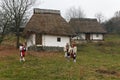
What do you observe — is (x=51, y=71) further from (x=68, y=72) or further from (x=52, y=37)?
(x=52, y=37)

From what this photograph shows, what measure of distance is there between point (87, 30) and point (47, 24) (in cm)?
2567

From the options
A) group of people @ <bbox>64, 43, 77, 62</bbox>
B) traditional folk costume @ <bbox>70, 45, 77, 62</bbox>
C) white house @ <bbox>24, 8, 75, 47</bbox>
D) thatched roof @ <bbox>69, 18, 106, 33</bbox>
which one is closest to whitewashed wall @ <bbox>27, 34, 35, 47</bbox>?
white house @ <bbox>24, 8, 75, 47</bbox>

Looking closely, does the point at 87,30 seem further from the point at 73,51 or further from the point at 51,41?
the point at 73,51

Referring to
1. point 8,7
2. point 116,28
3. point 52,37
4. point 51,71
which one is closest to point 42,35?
point 52,37

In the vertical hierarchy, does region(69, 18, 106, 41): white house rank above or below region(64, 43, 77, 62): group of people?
above

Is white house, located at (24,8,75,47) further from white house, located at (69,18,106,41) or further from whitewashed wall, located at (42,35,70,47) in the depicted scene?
white house, located at (69,18,106,41)

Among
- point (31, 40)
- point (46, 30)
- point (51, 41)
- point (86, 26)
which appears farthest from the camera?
point (86, 26)

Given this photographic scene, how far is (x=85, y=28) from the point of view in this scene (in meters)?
77.3

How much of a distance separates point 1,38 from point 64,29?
Answer: 11.3 m

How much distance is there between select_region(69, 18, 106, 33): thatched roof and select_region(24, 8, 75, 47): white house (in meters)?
22.1

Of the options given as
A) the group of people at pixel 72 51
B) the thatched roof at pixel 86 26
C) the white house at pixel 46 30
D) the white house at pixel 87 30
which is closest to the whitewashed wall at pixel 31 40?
the white house at pixel 46 30

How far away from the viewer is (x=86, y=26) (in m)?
77.8

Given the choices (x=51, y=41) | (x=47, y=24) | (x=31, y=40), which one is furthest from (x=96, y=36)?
(x=31, y=40)

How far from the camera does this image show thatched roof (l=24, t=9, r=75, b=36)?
51.2 m
